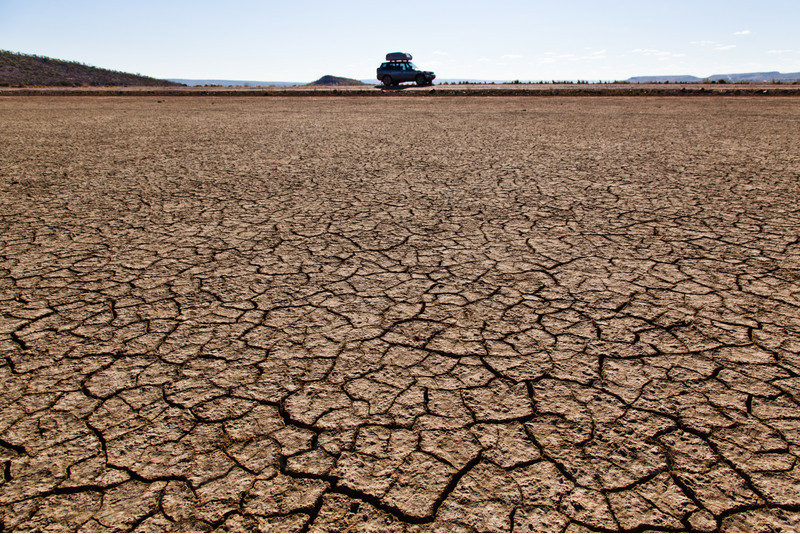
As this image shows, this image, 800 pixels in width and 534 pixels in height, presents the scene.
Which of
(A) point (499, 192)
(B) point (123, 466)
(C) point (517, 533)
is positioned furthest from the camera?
(A) point (499, 192)

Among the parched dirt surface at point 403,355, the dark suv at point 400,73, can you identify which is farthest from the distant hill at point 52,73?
the parched dirt surface at point 403,355

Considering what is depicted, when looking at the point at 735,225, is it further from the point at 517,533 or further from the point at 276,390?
the point at 276,390

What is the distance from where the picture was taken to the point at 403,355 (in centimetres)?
261

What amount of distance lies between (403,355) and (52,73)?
177 ft

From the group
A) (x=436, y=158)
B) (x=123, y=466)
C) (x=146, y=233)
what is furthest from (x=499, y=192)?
(x=123, y=466)

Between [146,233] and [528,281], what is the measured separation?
3.65 metres

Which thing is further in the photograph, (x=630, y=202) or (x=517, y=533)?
(x=630, y=202)

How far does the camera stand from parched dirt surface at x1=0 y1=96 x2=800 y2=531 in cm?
176

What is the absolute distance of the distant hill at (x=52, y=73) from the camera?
1446 inches

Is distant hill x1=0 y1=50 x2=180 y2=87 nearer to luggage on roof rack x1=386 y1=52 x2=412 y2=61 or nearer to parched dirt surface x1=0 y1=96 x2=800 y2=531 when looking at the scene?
luggage on roof rack x1=386 y1=52 x2=412 y2=61

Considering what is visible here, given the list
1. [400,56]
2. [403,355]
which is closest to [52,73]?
[400,56]

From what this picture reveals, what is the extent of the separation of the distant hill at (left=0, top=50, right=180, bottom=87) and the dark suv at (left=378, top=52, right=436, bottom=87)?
1021 inches

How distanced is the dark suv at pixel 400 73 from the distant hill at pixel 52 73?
1021 inches

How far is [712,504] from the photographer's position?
A: 1.70 meters
